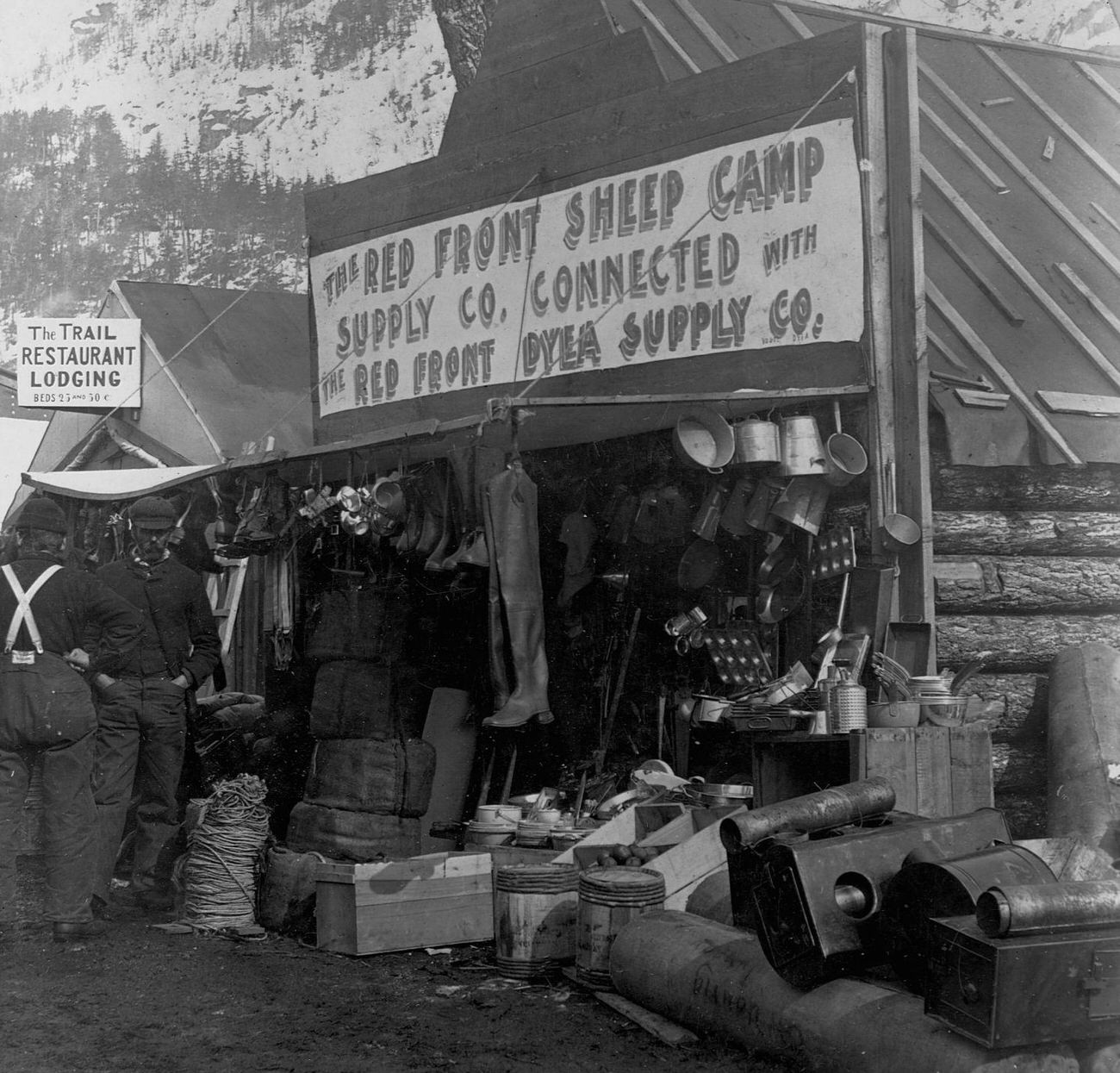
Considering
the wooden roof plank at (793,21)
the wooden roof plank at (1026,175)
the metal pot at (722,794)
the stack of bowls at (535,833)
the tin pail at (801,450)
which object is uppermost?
the wooden roof plank at (793,21)

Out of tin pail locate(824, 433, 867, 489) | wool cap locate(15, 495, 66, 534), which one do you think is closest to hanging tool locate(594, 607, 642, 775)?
tin pail locate(824, 433, 867, 489)

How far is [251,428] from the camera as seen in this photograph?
1475cm

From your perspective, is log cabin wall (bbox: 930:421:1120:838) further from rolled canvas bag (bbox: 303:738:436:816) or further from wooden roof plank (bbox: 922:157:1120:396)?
rolled canvas bag (bbox: 303:738:436:816)

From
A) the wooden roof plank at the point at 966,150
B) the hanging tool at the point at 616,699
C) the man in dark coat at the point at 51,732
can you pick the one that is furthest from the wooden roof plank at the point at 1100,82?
the man in dark coat at the point at 51,732

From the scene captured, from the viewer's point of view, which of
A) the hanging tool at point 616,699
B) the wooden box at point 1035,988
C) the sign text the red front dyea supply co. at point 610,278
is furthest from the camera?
the hanging tool at point 616,699

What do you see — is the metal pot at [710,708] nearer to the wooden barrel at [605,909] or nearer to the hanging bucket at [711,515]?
the hanging bucket at [711,515]

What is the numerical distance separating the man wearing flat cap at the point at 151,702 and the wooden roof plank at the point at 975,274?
16.8ft

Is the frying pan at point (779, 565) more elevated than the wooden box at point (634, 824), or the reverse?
the frying pan at point (779, 565)

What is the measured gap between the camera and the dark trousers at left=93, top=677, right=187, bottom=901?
23.7ft

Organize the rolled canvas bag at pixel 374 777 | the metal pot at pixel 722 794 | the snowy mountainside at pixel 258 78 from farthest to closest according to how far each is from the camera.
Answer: the snowy mountainside at pixel 258 78 → the rolled canvas bag at pixel 374 777 → the metal pot at pixel 722 794

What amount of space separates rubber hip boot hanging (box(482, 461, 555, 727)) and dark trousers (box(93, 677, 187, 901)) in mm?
1980

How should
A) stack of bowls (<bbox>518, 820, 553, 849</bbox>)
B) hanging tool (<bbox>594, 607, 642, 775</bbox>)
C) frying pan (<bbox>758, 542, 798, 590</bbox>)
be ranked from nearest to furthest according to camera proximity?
stack of bowls (<bbox>518, 820, 553, 849</bbox>) < frying pan (<bbox>758, 542, 798, 590</bbox>) < hanging tool (<bbox>594, 607, 642, 775</bbox>)

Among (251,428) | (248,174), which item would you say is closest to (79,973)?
(251,428)

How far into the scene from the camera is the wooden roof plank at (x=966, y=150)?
8688 millimetres
